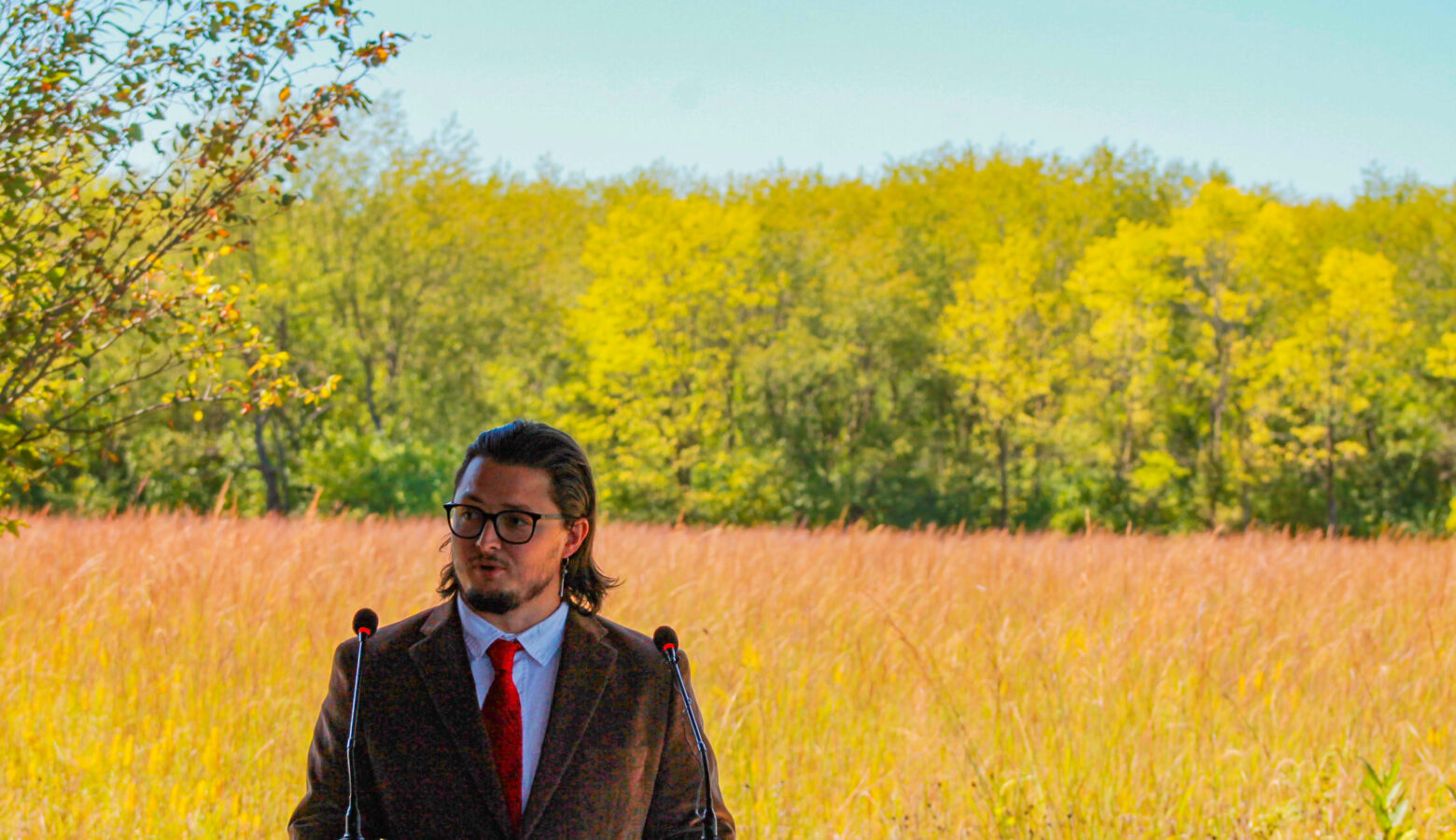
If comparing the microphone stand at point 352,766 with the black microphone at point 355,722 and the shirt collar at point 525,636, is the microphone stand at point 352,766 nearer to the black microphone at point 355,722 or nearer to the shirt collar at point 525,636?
the black microphone at point 355,722

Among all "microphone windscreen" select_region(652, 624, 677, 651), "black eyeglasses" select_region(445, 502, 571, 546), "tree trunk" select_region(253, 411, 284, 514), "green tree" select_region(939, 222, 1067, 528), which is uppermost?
"green tree" select_region(939, 222, 1067, 528)

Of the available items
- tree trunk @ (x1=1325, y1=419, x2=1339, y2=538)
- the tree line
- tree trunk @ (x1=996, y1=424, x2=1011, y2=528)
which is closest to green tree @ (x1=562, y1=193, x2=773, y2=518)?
the tree line

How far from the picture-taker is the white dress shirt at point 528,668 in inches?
76.9

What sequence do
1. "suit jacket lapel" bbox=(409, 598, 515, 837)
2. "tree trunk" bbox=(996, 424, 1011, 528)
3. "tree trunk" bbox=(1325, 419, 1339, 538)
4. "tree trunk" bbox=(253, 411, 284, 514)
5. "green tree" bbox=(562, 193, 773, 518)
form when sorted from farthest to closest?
"tree trunk" bbox=(996, 424, 1011, 528) < "tree trunk" bbox=(1325, 419, 1339, 538) < "green tree" bbox=(562, 193, 773, 518) < "tree trunk" bbox=(253, 411, 284, 514) < "suit jacket lapel" bbox=(409, 598, 515, 837)

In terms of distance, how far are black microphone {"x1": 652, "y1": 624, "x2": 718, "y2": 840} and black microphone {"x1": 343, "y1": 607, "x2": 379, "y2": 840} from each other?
0.46m

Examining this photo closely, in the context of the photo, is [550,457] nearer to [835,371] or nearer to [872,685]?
[872,685]

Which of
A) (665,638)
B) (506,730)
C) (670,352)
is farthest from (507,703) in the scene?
(670,352)

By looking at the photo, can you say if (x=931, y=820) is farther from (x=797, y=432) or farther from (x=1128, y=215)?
(x=1128, y=215)

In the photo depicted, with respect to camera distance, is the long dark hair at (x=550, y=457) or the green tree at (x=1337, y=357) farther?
the green tree at (x=1337, y=357)

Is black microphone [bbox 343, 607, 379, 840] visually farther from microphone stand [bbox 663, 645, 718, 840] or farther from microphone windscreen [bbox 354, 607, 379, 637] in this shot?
microphone stand [bbox 663, 645, 718, 840]

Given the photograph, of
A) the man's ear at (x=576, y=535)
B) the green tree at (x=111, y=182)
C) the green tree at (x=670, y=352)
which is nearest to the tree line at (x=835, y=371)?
the green tree at (x=670, y=352)

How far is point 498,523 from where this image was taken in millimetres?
1931

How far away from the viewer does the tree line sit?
27094 mm

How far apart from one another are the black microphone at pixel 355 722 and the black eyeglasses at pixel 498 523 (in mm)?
188
